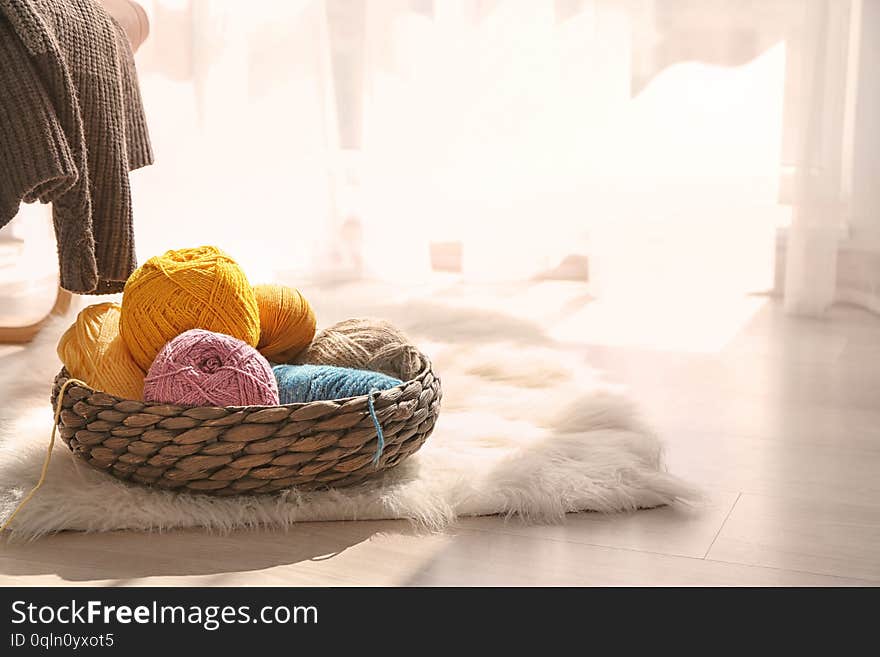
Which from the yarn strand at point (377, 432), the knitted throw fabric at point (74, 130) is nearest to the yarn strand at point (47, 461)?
the knitted throw fabric at point (74, 130)

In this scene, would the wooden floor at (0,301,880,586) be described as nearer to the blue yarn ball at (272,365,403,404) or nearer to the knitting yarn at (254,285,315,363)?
the blue yarn ball at (272,365,403,404)

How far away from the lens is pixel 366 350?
1.33 meters

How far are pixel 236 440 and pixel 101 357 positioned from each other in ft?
0.74

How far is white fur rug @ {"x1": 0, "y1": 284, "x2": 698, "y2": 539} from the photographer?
115 cm

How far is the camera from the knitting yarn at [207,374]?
114cm

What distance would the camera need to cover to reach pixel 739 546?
1120 millimetres

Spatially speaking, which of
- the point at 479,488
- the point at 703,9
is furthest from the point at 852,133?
the point at 479,488

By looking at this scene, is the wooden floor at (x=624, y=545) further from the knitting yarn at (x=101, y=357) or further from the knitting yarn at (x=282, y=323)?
the knitting yarn at (x=282, y=323)

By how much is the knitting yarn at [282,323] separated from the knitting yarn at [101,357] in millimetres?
167

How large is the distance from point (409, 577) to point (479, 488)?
0.65 ft

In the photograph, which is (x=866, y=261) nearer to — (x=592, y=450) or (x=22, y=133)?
(x=592, y=450)

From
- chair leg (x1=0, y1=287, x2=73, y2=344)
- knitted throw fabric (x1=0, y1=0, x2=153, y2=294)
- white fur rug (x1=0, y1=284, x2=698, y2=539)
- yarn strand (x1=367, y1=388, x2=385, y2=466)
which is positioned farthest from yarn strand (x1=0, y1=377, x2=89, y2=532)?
chair leg (x1=0, y1=287, x2=73, y2=344)

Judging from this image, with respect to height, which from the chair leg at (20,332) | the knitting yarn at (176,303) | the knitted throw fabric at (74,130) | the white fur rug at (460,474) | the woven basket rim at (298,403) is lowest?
the white fur rug at (460,474)

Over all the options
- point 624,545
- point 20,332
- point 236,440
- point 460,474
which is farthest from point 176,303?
point 20,332
